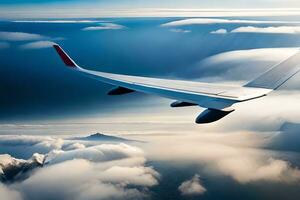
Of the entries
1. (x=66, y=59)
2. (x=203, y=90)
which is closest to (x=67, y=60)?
(x=66, y=59)

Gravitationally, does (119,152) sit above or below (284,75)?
below

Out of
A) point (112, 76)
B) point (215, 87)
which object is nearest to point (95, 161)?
point (112, 76)

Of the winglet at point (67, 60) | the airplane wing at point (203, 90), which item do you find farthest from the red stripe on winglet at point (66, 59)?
the airplane wing at point (203, 90)

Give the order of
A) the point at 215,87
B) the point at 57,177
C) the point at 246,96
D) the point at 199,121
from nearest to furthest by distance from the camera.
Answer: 1. the point at 199,121
2. the point at 246,96
3. the point at 215,87
4. the point at 57,177

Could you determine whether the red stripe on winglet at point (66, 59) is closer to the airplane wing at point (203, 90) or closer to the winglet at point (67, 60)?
the winglet at point (67, 60)

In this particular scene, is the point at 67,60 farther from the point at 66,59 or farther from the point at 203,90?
the point at 203,90

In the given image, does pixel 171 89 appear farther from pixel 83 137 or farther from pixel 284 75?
pixel 83 137

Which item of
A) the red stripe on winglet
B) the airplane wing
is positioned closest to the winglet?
the red stripe on winglet

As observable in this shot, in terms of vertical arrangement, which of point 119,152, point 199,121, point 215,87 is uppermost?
point 215,87
